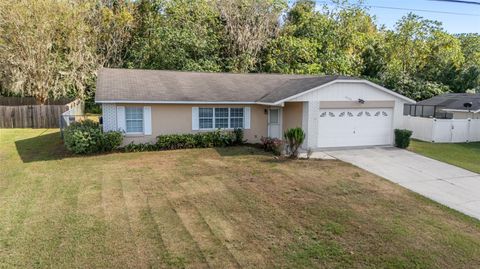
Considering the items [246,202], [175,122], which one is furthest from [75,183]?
[175,122]

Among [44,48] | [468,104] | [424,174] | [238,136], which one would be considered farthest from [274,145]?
[44,48]

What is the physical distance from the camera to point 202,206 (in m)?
8.12

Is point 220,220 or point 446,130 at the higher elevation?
point 446,130

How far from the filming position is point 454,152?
15.6 meters

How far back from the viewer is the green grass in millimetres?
13267

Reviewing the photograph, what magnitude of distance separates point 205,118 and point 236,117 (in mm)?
1638

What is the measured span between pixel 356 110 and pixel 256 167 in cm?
668

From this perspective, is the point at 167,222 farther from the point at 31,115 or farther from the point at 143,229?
the point at 31,115

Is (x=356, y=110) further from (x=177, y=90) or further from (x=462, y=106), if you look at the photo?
(x=462, y=106)

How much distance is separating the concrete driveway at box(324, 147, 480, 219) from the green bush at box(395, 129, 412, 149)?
1.72ft

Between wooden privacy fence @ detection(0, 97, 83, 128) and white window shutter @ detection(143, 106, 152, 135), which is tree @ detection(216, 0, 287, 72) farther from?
white window shutter @ detection(143, 106, 152, 135)

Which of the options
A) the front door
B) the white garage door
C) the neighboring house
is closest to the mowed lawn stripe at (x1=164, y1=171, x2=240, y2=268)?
the white garage door

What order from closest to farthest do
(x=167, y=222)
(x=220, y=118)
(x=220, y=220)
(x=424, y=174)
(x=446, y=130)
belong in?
(x=167, y=222) → (x=220, y=220) → (x=424, y=174) → (x=220, y=118) → (x=446, y=130)

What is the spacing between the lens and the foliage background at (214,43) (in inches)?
936
